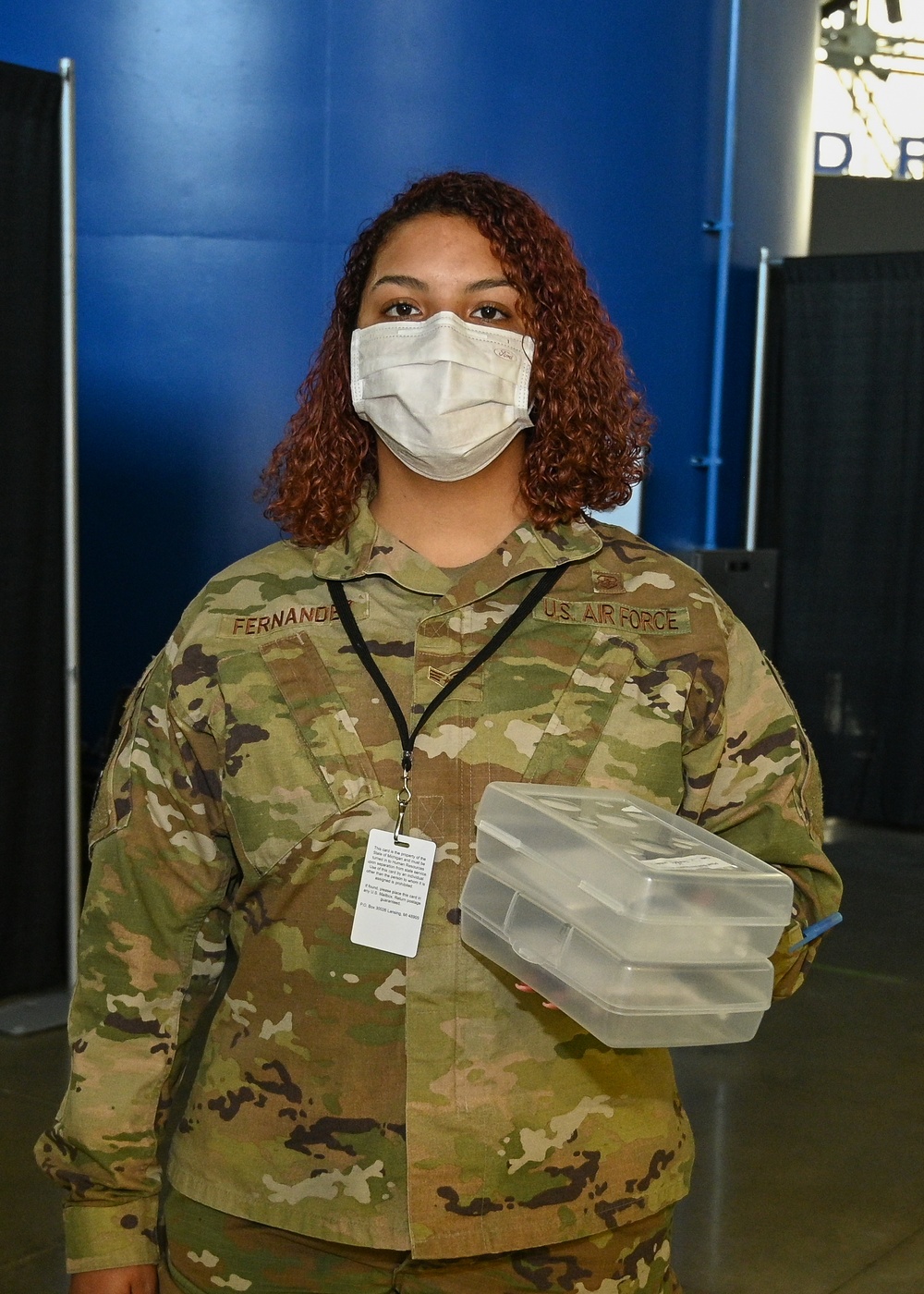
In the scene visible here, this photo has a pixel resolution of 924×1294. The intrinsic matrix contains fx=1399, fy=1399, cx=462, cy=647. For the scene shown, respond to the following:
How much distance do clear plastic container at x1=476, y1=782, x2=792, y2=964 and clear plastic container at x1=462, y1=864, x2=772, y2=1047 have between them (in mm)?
16

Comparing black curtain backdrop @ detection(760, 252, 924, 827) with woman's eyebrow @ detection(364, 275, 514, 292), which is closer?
woman's eyebrow @ detection(364, 275, 514, 292)

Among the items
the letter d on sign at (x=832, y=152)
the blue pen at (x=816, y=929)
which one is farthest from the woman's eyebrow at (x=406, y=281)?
the letter d on sign at (x=832, y=152)

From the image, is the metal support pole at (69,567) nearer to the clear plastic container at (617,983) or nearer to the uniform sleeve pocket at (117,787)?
the uniform sleeve pocket at (117,787)

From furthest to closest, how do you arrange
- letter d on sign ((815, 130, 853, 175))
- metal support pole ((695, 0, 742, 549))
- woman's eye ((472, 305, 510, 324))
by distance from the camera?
1. letter d on sign ((815, 130, 853, 175))
2. metal support pole ((695, 0, 742, 549))
3. woman's eye ((472, 305, 510, 324))

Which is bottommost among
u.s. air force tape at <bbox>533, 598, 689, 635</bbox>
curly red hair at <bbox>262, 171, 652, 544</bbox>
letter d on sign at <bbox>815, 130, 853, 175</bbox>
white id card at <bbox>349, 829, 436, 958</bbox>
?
white id card at <bbox>349, 829, 436, 958</bbox>

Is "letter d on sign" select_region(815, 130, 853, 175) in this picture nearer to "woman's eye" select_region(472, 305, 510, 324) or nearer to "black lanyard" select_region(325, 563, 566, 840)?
"woman's eye" select_region(472, 305, 510, 324)

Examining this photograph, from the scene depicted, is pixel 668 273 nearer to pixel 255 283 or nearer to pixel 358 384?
pixel 255 283

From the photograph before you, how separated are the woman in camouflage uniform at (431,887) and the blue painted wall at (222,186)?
3221mm

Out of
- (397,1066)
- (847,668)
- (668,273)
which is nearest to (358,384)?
(397,1066)

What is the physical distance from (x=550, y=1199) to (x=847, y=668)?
5310 millimetres

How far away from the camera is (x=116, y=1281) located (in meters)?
1.27

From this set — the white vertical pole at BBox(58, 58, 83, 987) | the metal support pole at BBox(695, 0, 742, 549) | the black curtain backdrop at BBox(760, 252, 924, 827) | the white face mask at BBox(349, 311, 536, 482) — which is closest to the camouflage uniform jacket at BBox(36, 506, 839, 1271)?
the white face mask at BBox(349, 311, 536, 482)

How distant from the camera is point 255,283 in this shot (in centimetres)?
453

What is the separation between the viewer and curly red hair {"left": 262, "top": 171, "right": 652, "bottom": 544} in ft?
4.63
